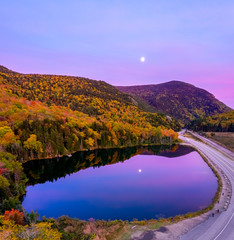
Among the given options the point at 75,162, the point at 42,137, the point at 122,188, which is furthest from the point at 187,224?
the point at 42,137

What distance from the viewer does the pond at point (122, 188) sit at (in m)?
47.4

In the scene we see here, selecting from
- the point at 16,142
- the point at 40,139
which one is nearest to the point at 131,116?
the point at 40,139

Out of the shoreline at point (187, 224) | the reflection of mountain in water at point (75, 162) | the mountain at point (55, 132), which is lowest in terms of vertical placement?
→ the reflection of mountain in water at point (75, 162)

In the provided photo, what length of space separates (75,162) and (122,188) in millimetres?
36676

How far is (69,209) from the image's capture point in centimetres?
4803

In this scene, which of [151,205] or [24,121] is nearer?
[151,205]

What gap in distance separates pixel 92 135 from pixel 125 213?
3158 inches

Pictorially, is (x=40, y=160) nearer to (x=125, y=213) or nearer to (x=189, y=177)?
(x=125, y=213)

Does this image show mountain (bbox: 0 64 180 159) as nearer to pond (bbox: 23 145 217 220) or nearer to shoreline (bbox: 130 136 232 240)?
pond (bbox: 23 145 217 220)

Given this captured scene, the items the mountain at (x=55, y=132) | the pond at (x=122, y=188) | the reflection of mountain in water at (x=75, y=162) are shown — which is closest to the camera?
the pond at (x=122, y=188)

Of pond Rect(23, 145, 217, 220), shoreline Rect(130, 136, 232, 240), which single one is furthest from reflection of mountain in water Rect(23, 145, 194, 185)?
shoreline Rect(130, 136, 232, 240)

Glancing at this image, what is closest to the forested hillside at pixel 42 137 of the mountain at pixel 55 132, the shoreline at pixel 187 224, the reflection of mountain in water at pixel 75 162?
the mountain at pixel 55 132

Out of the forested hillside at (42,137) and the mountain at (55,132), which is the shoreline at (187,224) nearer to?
the forested hillside at (42,137)

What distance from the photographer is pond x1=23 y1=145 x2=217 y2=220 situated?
47.4 metres
